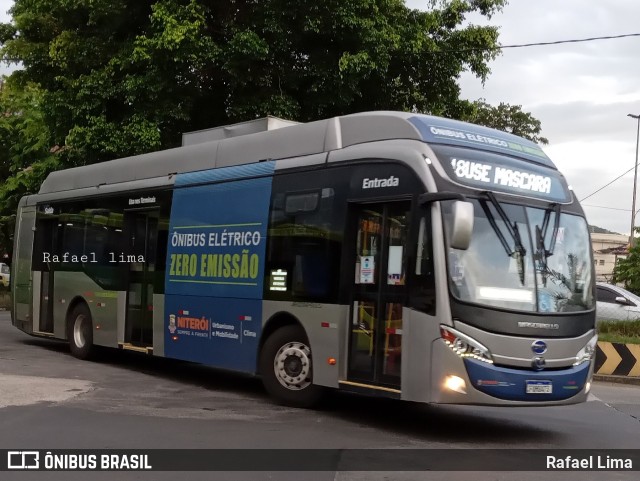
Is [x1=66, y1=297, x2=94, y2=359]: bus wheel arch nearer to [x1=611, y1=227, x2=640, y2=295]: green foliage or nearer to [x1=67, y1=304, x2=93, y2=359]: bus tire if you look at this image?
[x1=67, y1=304, x2=93, y2=359]: bus tire

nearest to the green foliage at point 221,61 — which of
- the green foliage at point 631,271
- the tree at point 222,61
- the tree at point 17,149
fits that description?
the tree at point 222,61

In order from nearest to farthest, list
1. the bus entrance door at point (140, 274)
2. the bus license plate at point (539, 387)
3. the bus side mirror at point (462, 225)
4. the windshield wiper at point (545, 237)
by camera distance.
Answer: the bus side mirror at point (462, 225), the bus license plate at point (539, 387), the windshield wiper at point (545, 237), the bus entrance door at point (140, 274)

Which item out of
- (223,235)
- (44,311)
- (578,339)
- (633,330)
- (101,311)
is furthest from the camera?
(633,330)

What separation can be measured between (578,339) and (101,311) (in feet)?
27.2

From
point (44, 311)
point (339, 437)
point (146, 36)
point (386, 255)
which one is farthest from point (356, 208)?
point (146, 36)

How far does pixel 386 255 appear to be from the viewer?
893cm

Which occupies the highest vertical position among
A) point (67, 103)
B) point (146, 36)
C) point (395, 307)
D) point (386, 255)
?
point (146, 36)

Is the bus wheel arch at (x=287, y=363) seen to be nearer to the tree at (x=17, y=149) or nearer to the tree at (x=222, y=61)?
the tree at (x=222, y=61)

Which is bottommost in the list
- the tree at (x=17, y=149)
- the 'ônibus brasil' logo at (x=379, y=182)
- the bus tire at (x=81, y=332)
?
the bus tire at (x=81, y=332)

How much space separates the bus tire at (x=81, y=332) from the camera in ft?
47.3

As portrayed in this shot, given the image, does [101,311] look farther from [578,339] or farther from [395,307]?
[578,339]

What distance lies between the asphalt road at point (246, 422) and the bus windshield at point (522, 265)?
4.83 feet

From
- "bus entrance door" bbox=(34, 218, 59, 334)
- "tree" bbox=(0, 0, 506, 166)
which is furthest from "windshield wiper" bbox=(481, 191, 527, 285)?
"bus entrance door" bbox=(34, 218, 59, 334)

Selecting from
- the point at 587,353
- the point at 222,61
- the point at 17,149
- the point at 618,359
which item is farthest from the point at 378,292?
the point at 17,149
